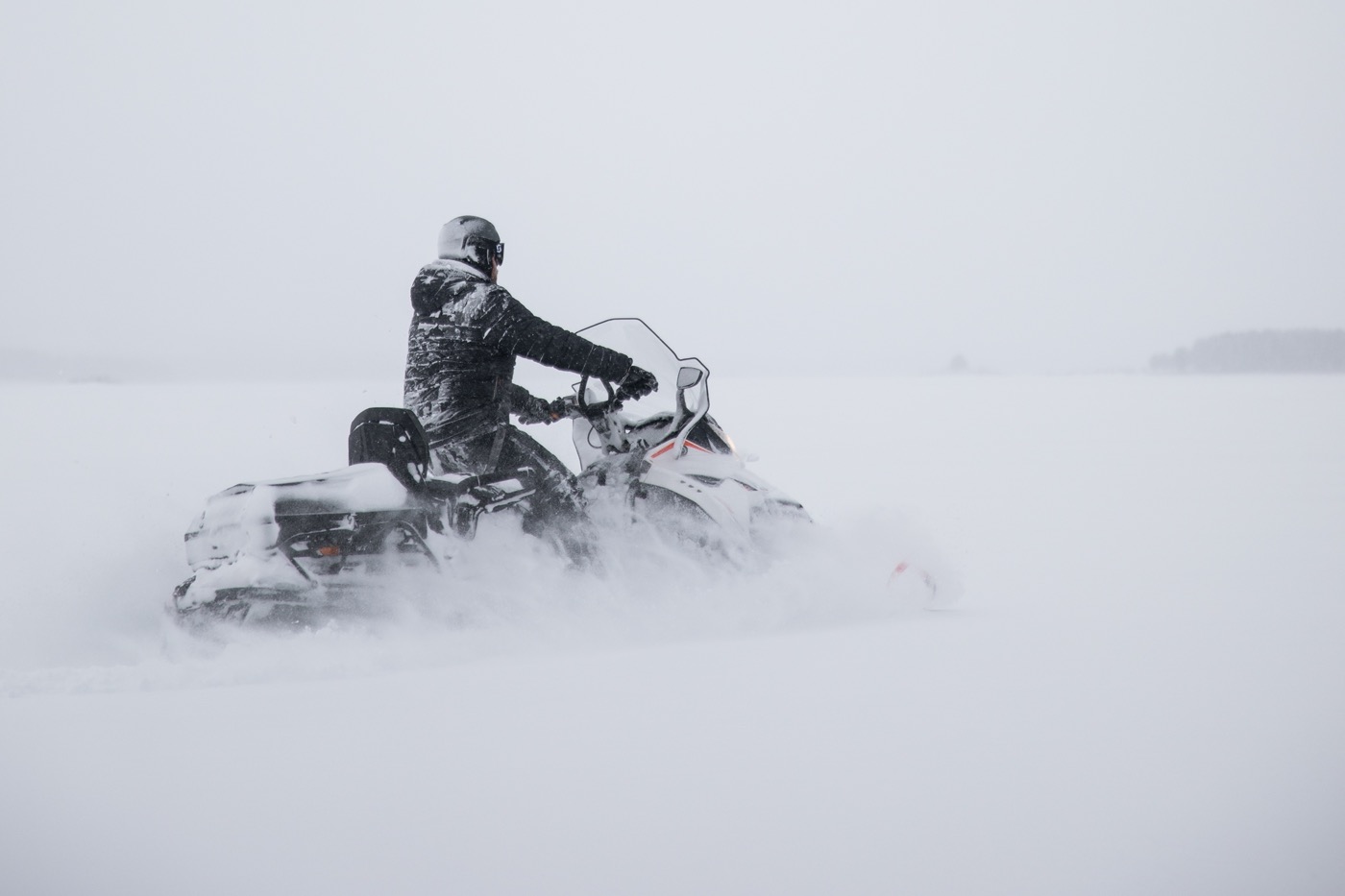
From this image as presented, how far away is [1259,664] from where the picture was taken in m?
3.96

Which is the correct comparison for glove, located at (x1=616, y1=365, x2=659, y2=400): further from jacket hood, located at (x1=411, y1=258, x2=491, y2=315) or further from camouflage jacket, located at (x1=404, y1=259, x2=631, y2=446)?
jacket hood, located at (x1=411, y1=258, x2=491, y2=315)

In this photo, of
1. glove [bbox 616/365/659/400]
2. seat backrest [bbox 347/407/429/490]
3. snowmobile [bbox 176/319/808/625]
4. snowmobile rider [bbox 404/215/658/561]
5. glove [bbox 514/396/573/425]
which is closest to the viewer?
snowmobile [bbox 176/319/808/625]

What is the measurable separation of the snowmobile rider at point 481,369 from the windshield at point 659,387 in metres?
0.30

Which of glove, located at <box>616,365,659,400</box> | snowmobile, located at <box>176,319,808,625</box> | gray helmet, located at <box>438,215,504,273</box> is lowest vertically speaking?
snowmobile, located at <box>176,319,808,625</box>

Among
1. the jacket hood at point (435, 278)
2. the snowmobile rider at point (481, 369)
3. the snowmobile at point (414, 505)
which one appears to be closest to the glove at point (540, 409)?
the snowmobile at point (414, 505)

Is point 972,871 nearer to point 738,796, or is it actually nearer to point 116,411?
point 738,796

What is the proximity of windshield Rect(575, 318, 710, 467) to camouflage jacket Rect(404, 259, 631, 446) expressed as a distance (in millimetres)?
376

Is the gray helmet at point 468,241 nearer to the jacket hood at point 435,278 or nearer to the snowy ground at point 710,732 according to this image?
the jacket hood at point 435,278

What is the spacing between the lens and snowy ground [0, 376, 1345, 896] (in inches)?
91.4

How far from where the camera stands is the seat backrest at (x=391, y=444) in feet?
13.5

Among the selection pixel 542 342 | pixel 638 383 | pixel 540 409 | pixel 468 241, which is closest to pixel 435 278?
pixel 468 241

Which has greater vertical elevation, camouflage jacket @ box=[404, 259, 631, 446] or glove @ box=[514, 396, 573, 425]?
camouflage jacket @ box=[404, 259, 631, 446]

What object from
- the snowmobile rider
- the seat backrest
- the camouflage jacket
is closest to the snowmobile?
the seat backrest

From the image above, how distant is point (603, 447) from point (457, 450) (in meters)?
0.83
